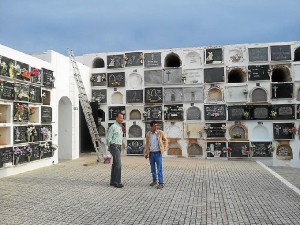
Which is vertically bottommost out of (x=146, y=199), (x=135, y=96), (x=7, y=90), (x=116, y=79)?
(x=146, y=199)

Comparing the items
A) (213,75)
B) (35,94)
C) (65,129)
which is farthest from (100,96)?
(213,75)

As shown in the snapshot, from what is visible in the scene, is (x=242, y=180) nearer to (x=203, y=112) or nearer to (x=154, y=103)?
(x=203, y=112)

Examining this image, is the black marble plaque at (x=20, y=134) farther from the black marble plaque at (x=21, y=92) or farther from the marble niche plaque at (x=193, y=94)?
the marble niche plaque at (x=193, y=94)

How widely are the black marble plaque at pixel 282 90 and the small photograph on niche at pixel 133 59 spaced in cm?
586

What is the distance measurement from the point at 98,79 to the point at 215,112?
18.5ft

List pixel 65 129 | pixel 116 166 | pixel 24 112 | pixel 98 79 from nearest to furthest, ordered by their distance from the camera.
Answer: pixel 116 166 → pixel 24 112 → pixel 65 129 → pixel 98 79

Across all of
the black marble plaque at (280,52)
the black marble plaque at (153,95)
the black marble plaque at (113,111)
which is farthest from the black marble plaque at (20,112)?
the black marble plaque at (280,52)

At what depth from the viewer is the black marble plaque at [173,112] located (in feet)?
45.2

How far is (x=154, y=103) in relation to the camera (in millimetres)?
14117

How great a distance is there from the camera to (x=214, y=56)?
1374cm

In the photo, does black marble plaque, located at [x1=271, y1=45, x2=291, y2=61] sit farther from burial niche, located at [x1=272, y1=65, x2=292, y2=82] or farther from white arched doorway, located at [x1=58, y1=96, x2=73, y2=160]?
white arched doorway, located at [x1=58, y1=96, x2=73, y2=160]

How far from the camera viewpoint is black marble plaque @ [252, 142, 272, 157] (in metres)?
13.0

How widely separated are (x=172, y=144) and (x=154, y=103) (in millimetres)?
2011

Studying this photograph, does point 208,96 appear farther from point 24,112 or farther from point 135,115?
point 24,112
